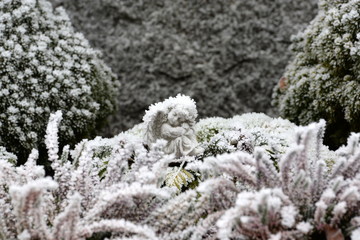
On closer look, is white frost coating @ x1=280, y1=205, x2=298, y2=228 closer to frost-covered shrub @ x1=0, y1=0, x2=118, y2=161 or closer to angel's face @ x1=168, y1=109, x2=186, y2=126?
angel's face @ x1=168, y1=109, x2=186, y2=126

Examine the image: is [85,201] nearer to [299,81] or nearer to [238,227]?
[238,227]

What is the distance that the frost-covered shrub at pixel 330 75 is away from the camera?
3.36m

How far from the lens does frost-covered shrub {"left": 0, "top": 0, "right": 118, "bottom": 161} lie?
11.6 feet

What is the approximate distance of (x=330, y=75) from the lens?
141 inches

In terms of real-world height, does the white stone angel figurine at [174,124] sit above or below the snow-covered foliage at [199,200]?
above

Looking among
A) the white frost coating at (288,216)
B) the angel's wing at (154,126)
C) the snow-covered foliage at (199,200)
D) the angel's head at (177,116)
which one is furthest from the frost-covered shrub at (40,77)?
the white frost coating at (288,216)

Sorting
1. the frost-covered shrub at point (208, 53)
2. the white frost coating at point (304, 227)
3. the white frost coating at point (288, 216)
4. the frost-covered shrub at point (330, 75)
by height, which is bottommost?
the white frost coating at point (304, 227)

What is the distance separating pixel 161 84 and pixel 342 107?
6.88 feet

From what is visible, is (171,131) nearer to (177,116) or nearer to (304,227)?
(177,116)

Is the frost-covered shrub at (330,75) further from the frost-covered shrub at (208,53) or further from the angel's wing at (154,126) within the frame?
the angel's wing at (154,126)

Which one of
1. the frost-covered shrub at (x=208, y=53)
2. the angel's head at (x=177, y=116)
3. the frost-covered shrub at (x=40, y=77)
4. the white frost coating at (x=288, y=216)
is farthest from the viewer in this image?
the frost-covered shrub at (x=208, y=53)

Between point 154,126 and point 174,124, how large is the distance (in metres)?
0.12

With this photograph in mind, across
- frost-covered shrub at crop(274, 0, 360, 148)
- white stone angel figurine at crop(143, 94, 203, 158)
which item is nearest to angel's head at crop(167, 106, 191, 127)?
→ white stone angel figurine at crop(143, 94, 203, 158)

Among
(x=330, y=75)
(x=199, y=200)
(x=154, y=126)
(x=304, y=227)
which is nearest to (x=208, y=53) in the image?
(x=330, y=75)
